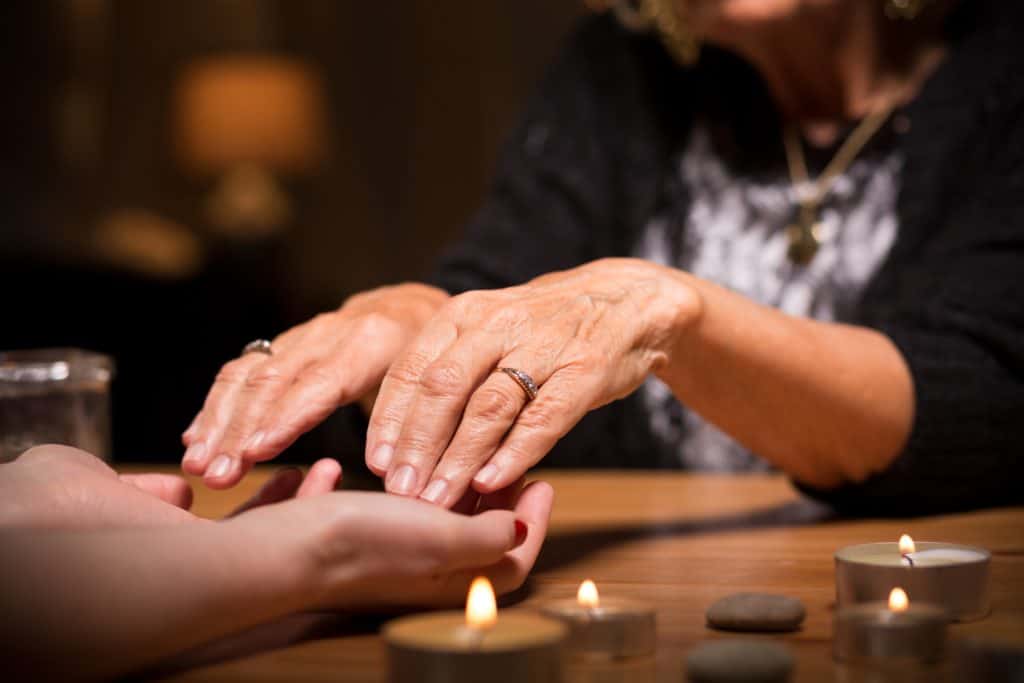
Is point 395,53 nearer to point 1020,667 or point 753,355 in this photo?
point 753,355

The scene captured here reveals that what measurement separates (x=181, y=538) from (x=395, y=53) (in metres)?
3.84

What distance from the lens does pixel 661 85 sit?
5.65ft

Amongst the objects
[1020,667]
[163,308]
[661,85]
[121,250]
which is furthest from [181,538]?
[121,250]

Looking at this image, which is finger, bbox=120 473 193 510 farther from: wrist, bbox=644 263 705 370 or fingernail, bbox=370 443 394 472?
wrist, bbox=644 263 705 370

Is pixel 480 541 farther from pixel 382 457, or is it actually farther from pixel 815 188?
pixel 815 188

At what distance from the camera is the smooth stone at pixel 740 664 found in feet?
1.71

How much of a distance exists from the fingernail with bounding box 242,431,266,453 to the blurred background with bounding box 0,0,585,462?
3023 mm

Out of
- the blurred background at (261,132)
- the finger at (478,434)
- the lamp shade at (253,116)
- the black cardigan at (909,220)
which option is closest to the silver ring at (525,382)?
the finger at (478,434)

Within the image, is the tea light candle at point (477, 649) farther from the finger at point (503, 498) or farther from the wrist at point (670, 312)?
the wrist at point (670, 312)

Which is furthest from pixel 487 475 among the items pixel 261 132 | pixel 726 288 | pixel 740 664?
pixel 261 132

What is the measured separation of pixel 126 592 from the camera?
51cm


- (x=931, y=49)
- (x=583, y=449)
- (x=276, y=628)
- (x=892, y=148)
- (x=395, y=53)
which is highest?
(x=395, y=53)

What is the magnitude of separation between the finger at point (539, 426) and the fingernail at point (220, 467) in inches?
7.4

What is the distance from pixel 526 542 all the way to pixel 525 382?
0.11m
